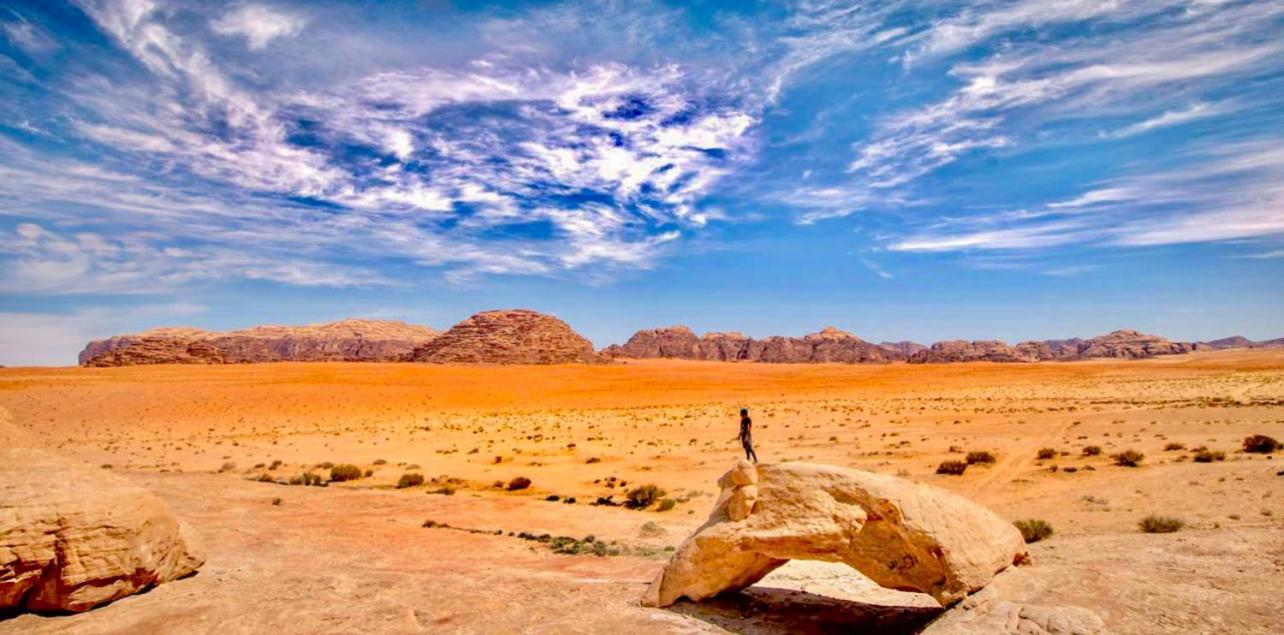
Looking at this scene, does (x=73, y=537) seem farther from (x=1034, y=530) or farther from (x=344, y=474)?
(x=344, y=474)

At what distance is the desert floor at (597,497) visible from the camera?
7.41 metres

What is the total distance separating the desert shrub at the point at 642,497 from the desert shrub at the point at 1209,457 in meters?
14.1

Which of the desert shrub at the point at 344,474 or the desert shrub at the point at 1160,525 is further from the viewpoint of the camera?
the desert shrub at the point at 344,474

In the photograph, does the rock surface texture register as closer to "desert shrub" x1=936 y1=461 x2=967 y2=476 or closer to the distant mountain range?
"desert shrub" x1=936 y1=461 x2=967 y2=476

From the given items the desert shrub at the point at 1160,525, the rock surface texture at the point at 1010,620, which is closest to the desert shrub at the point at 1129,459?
the desert shrub at the point at 1160,525

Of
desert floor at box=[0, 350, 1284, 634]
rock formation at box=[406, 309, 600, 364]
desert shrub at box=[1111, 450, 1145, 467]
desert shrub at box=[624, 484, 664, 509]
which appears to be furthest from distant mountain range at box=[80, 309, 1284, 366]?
desert shrub at box=[1111, 450, 1145, 467]

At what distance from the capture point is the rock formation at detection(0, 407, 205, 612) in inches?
279

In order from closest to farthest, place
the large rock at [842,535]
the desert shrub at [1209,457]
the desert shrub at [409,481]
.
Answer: the large rock at [842,535], the desert shrub at [1209,457], the desert shrub at [409,481]

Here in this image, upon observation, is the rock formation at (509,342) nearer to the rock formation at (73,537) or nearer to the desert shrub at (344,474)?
the desert shrub at (344,474)

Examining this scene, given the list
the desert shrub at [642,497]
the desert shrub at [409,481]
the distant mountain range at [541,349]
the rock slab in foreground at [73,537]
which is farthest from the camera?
the distant mountain range at [541,349]

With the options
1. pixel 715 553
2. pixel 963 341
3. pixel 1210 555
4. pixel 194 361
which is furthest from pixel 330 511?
pixel 963 341

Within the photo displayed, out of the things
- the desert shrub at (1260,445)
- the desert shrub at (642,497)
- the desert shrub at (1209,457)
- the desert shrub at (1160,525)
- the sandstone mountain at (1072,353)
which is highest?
the sandstone mountain at (1072,353)

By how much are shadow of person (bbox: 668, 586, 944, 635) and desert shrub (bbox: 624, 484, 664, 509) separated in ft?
25.9

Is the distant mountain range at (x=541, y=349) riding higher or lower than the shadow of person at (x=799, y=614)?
higher
